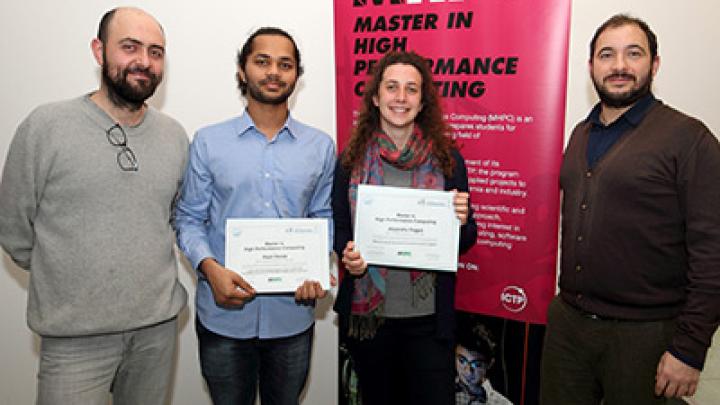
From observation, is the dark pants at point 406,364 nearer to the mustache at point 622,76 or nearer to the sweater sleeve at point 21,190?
the mustache at point 622,76

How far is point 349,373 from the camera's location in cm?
320

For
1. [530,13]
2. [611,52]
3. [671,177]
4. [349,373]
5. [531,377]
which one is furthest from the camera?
[349,373]

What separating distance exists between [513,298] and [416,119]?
1.20 m

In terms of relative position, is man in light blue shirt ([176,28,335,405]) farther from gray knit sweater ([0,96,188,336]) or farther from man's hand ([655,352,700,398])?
man's hand ([655,352,700,398])

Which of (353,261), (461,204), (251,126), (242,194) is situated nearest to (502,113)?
(461,204)

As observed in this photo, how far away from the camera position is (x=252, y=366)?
7.88ft

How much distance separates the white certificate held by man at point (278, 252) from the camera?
86.3 inches

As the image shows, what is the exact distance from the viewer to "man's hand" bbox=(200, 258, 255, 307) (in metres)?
2.15

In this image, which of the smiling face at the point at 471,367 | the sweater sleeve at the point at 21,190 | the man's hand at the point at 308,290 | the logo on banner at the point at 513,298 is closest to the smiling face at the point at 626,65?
the logo on banner at the point at 513,298

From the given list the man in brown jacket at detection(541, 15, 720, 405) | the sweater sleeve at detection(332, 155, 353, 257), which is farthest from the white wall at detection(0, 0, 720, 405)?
the man in brown jacket at detection(541, 15, 720, 405)

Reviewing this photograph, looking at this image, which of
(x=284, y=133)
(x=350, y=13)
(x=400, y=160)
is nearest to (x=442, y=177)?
(x=400, y=160)

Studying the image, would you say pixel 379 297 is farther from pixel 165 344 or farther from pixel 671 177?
pixel 671 177

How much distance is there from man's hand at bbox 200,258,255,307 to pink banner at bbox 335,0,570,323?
1394mm

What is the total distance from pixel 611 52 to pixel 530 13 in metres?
0.66
